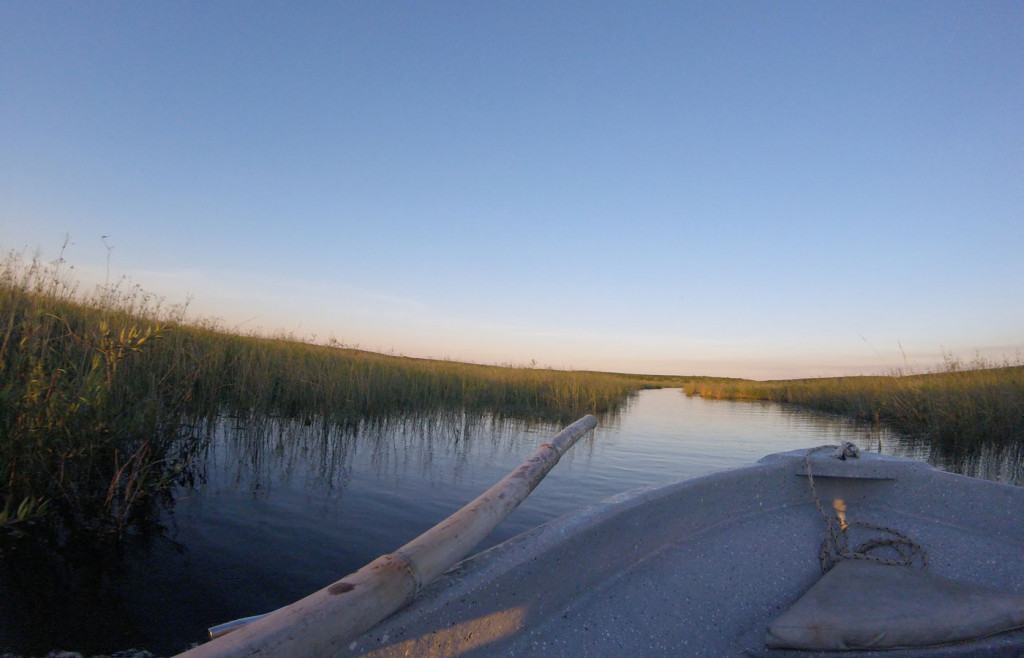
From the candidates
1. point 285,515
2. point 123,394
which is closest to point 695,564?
point 285,515

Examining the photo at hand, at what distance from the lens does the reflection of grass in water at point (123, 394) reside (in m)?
2.85

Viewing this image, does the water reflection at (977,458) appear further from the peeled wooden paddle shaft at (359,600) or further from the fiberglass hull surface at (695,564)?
the peeled wooden paddle shaft at (359,600)

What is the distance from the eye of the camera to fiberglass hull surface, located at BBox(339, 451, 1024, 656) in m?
1.58

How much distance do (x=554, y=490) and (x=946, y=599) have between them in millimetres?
3172

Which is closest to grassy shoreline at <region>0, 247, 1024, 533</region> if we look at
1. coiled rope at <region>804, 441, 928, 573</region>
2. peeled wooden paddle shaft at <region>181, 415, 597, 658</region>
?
peeled wooden paddle shaft at <region>181, 415, 597, 658</region>

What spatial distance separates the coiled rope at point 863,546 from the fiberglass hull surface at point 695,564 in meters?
0.06

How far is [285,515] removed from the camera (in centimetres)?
360

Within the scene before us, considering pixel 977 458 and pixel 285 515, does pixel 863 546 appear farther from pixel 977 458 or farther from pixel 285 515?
pixel 977 458

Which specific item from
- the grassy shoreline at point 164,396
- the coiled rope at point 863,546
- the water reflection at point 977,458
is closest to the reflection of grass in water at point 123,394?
the grassy shoreline at point 164,396

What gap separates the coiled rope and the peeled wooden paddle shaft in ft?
5.88

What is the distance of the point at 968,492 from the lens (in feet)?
8.62

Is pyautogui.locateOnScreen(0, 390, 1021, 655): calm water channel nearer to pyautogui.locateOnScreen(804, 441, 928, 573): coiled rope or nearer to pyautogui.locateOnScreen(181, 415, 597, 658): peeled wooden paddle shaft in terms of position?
pyautogui.locateOnScreen(181, 415, 597, 658): peeled wooden paddle shaft

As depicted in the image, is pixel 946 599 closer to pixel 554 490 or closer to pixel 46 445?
pixel 554 490

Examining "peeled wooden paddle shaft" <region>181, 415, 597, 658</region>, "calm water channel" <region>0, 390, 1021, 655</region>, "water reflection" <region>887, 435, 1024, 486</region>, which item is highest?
"peeled wooden paddle shaft" <region>181, 415, 597, 658</region>
